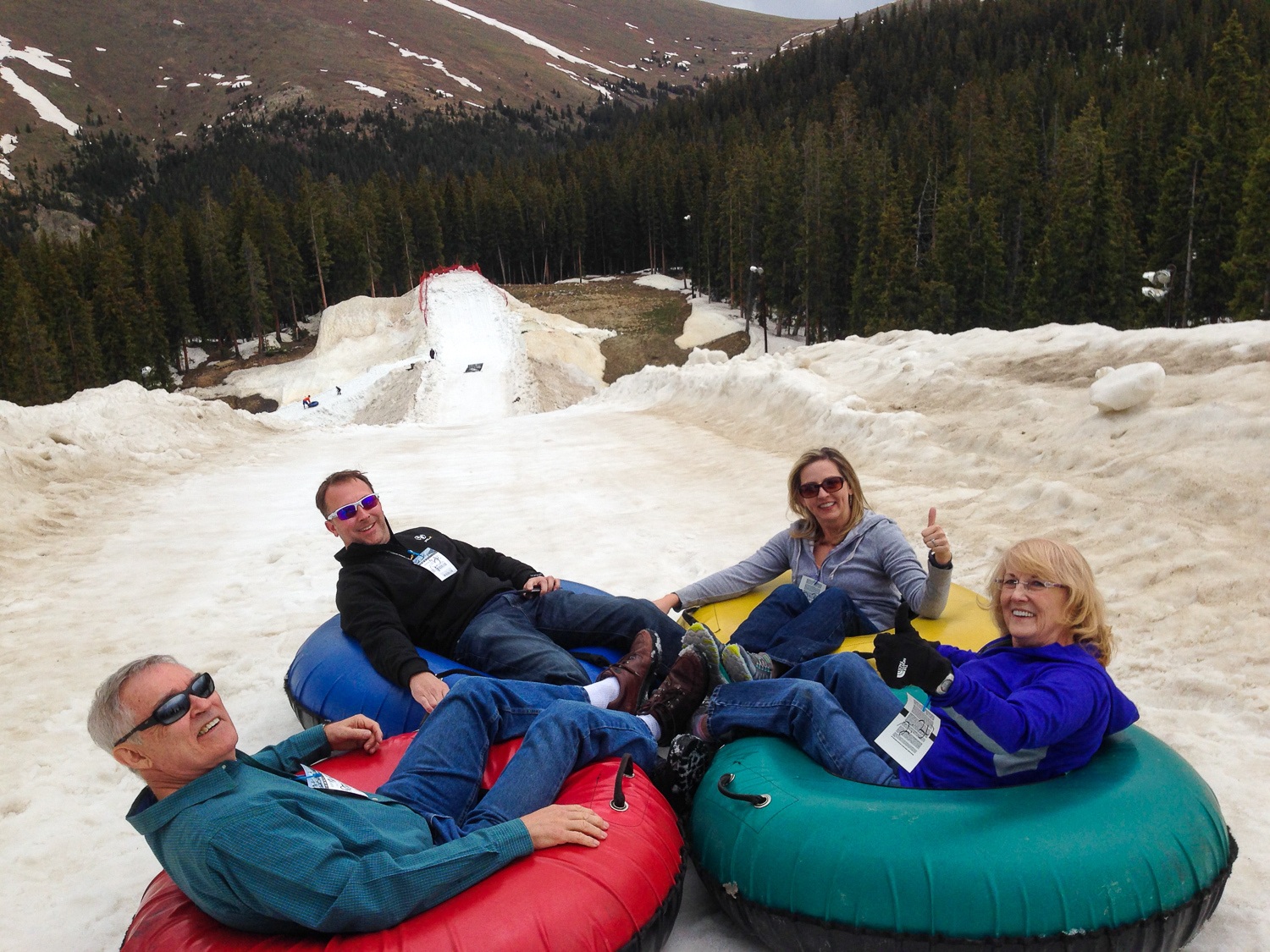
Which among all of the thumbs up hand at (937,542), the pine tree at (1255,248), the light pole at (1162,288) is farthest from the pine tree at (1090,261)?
the thumbs up hand at (937,542)

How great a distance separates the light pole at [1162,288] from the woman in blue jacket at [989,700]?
3430 cm

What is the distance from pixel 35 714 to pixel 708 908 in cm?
413

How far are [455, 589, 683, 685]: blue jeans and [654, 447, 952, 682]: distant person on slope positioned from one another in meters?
0.33

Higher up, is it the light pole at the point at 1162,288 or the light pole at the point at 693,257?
the light pole at the point at 693,257

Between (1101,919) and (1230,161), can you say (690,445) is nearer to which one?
(1101,919)

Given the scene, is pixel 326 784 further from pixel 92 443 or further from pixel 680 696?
pixel 92 443

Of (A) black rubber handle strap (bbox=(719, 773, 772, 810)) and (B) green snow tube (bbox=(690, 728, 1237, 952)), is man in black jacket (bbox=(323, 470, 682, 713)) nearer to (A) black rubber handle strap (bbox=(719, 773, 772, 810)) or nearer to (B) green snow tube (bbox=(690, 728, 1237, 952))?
(A) black rubber handle strap (bbox=(719, 773, 772, 810))

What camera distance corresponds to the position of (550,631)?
4.31 meters

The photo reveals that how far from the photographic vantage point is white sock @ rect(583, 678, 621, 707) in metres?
3.52

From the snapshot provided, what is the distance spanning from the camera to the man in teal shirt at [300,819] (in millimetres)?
2078

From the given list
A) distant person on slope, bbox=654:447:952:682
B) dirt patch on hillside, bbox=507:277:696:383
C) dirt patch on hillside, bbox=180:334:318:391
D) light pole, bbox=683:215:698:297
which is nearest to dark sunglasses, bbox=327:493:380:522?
distant person on slope, bbox=654:447:952:682

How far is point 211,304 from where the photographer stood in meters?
50.7

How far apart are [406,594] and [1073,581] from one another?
3011 millimetres

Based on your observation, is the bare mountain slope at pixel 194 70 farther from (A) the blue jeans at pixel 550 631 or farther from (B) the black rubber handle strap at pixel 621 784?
(B) the black rubber handle strap at pixel 621 784
